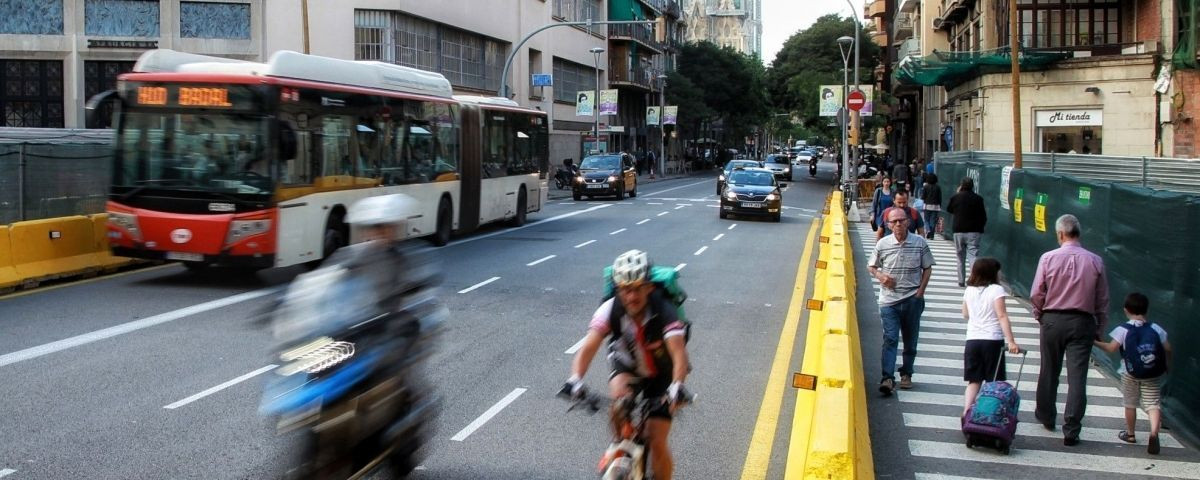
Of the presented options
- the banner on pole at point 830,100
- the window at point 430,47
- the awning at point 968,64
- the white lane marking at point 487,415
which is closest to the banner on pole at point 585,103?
the window at point 430,47

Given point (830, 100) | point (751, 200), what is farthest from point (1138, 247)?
point (830, 100)

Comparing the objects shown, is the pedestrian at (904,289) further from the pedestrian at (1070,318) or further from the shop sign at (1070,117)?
the shop sign at (1070,117)

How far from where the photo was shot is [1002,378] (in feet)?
29.8

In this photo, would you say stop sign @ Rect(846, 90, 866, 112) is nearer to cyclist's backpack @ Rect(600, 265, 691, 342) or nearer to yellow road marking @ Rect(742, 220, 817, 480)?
yellow road marking @ Rect(742, 220, 817, 480)

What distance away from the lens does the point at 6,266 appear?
1461 centimetres

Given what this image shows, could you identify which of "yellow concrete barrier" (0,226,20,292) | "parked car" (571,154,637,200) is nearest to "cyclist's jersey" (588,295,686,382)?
"yellow concrete barrier" (0,226,20,292)

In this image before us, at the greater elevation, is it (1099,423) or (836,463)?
(836,463)

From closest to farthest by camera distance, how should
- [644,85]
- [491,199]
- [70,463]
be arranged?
1. [70,463]
2. [491,199]
3. [644,85]

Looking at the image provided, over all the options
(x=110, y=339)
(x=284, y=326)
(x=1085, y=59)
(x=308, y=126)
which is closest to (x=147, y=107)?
(x=308, y=126)

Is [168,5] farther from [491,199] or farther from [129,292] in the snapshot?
[129,292]

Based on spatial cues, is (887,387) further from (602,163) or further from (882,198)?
(602,163)

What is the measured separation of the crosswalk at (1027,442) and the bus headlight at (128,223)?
32.2 ft

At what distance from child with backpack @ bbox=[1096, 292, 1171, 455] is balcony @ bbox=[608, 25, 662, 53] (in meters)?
68.4

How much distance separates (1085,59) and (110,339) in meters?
32.9
